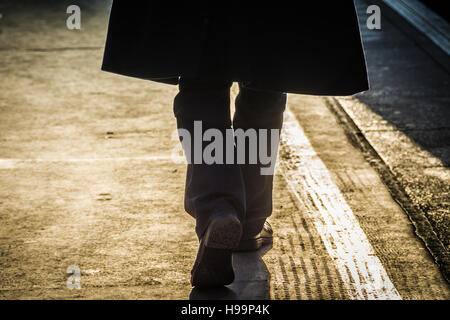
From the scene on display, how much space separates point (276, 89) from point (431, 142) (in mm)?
1863

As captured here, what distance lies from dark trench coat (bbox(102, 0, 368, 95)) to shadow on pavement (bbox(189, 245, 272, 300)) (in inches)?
27.5

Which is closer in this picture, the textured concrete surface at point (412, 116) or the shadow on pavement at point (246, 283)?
the shadow on pavement at point (246, 283)

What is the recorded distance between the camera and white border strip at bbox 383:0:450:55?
6094 millimetres

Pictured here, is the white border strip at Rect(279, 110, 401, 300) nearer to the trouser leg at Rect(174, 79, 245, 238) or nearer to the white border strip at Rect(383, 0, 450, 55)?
the trouser leg at Rect(174, 79, 245, 238)

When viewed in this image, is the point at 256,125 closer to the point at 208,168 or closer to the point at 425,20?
the point at 208,168

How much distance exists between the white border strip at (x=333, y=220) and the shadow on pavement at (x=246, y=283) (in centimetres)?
29

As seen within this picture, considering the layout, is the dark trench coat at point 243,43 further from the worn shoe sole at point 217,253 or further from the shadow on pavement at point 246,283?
the shadow on pavement at point 246,283

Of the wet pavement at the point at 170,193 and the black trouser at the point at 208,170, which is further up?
the black trouser at the point at 208,170

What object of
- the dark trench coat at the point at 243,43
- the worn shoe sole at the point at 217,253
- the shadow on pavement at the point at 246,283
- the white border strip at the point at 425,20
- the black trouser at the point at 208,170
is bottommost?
the shadow on pavement at the point at 246,283

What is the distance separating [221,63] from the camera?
7.17 feet

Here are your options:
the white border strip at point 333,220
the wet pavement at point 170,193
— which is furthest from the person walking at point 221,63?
the white border strip at point 333,220

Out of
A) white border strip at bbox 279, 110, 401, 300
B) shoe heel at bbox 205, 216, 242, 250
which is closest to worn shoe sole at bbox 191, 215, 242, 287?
shoe heel at bbox 205, 216, 242, 250

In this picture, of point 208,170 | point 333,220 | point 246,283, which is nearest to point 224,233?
point 208,170

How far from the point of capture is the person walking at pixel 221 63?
215cm
